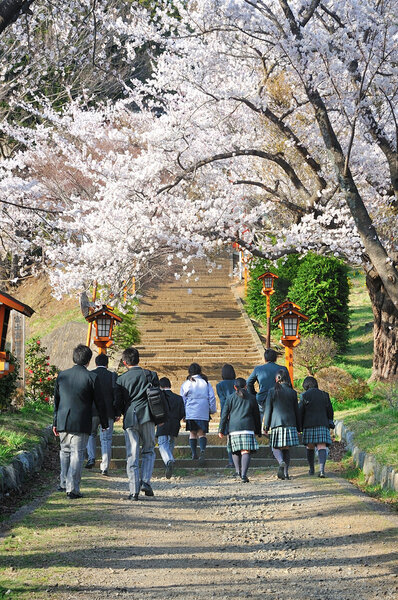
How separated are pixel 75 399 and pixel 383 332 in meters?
10.0

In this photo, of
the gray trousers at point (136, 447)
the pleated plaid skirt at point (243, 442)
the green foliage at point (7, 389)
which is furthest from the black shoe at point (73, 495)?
the green foliage at point (7, 389)

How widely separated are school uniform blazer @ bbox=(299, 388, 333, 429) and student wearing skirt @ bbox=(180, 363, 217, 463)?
1.55 m

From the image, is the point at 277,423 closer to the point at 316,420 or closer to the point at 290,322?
the point at 316,420

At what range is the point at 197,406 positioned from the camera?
36.5 ft

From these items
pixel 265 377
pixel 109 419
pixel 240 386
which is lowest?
pixel 109 419

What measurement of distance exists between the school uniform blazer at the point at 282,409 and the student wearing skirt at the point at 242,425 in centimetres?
19

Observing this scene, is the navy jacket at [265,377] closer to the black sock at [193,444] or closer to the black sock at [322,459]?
the black sock at [193,444]

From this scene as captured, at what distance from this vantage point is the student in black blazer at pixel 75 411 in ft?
25.7

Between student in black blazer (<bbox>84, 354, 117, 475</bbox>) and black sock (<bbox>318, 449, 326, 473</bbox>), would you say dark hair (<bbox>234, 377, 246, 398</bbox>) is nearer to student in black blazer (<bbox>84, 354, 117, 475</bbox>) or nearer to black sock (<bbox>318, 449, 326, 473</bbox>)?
black sock (<bbox>318, 449, 326, 473</bbox>)

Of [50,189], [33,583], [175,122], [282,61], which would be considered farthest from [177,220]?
[33,583]

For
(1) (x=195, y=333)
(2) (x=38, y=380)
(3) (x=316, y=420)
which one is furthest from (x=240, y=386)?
(1) (x=195, y=333)

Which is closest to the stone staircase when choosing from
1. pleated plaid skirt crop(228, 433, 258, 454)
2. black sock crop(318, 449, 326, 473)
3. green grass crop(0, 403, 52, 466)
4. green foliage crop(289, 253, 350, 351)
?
green grass crop(0, 403, 52, 466)

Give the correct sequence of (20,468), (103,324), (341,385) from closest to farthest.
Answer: (20,468), (103,324), (341,385)

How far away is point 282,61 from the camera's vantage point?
11742mm
